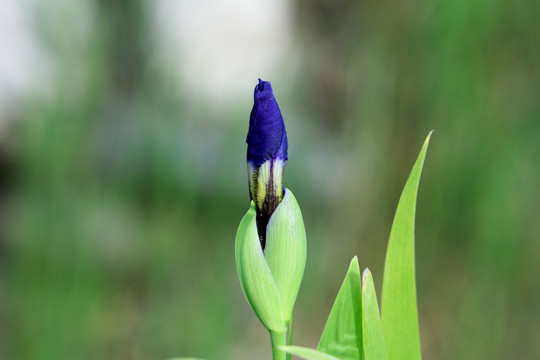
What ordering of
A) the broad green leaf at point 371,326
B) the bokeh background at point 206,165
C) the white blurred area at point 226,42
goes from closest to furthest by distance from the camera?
1. the broad green leaf at point 371,326
2. the bokeh background at point 206,165
3. the white blurred area at point 226,42

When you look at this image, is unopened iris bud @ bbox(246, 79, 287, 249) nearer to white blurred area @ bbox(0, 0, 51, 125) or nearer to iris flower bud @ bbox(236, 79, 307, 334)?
iris flower bud @ bbox(236, 79, 307, 334)

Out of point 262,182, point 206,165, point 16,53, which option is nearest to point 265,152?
point 262,182

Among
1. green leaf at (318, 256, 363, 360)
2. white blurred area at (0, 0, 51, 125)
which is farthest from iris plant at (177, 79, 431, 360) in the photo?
white blurred area at (0, 0, 51, 125)

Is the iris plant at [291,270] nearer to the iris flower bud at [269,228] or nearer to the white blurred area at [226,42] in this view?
the iris flower bud at [269,228]

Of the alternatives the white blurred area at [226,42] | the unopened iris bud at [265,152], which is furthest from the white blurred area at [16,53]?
the unopened iris bud at [265,152]

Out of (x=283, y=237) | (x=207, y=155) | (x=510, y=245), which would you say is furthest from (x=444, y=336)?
(x=283, y=237)

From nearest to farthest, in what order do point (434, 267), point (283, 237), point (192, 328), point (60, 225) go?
point (283, 237) < point (60, 225) < point (192, 328) < point (434, 267)

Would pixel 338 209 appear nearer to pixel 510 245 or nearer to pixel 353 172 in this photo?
pixel 353 172
